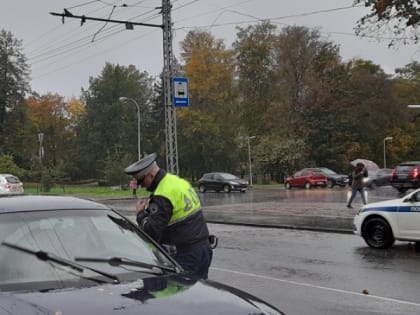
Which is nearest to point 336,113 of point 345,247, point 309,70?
point 309,70

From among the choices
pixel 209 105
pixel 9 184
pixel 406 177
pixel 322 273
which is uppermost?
pixel 209 105

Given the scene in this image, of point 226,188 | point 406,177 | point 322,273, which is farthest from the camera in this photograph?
point 226,188

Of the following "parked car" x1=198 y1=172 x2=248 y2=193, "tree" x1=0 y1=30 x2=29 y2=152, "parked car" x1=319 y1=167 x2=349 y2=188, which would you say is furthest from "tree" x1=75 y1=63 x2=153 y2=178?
"parked car" x1=319 y1=167 x2=349 y2=188

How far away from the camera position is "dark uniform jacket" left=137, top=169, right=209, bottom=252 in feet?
17.0

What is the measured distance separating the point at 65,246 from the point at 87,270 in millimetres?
271

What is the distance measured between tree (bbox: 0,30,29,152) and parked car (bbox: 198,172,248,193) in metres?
42.7

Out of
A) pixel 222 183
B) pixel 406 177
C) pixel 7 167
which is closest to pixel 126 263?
pixel 406 177

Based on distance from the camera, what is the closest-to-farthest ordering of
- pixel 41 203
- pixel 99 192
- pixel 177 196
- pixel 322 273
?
pixel 41 203
pixel 177 196
pixel 322 273
pixel 99 192

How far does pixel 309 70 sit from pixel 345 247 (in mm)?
54869

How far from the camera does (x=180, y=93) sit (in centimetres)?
2158

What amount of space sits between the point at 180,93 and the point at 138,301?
18425 mm

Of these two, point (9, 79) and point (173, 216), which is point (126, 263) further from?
point (9, 79)

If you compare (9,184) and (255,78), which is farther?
(255,78)

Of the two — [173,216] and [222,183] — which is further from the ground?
[173,216]
